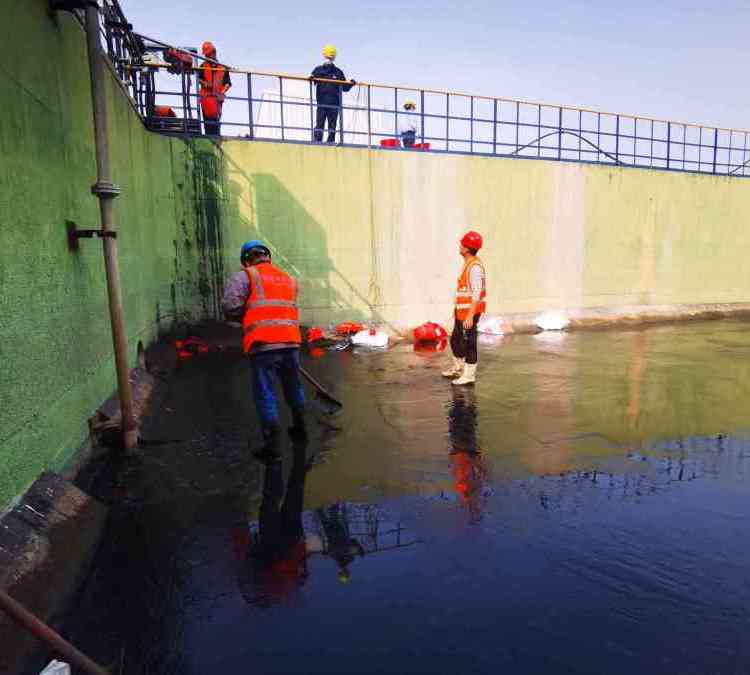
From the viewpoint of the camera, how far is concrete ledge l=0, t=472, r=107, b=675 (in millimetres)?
2176

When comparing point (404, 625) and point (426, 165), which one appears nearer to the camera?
point (404, 625)

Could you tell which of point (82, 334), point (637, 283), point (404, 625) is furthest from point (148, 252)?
point (637, 283)

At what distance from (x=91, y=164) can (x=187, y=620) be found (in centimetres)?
404

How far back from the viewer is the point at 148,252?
310 inches

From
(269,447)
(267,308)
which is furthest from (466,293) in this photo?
(269,447)

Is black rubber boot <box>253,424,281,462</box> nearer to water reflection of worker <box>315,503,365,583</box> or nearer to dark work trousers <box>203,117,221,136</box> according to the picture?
water reflection of worker <box>315,503,365,583</box>

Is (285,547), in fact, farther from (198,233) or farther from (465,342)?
(198,233)

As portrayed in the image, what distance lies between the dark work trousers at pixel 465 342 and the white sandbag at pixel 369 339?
2905 mm

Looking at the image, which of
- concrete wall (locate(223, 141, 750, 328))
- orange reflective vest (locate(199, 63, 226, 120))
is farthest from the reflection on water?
orange reflective vest (locate(199, 63, 226, 120))

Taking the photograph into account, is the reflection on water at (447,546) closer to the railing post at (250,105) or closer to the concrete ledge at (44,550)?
the concrete ledge at (44,550)

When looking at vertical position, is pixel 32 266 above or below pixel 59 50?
below

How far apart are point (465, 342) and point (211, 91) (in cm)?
654

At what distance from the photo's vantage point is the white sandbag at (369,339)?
32.3ft

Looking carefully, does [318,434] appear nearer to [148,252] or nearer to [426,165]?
[148,252]
